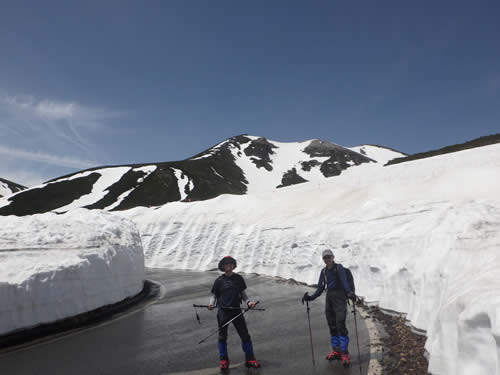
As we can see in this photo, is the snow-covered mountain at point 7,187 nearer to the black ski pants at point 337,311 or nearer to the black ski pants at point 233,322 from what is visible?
the black ski pants at point 233,322

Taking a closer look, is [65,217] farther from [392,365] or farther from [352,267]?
[392,365]

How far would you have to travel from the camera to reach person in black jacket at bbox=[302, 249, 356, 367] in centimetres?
627

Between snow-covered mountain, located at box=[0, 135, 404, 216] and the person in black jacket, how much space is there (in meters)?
41.3

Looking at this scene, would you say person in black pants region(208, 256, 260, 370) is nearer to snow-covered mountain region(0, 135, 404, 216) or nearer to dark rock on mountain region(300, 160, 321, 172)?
snow-covered mountain region(0, 135, 404, 216)

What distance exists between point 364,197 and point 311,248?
580 centimetres

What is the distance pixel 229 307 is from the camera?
647 centimetres

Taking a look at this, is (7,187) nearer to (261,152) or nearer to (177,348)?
(261,152)

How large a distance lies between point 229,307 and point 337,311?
6.66 feet

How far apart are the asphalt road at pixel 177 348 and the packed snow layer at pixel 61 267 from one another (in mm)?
1023

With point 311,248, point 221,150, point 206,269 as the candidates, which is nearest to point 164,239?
point 206,269

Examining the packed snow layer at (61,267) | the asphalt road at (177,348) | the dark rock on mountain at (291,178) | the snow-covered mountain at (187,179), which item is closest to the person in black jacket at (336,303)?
the asphalt road at (177,348)

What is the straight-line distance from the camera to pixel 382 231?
1421 centimetres

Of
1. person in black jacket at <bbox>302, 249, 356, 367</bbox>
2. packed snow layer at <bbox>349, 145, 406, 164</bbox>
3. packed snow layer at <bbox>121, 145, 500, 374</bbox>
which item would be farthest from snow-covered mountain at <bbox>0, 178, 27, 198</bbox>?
person in black jacket at <bbox>302, 249, 356, 367</bbox>

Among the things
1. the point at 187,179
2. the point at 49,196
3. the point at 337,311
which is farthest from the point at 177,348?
the point at 187,179
